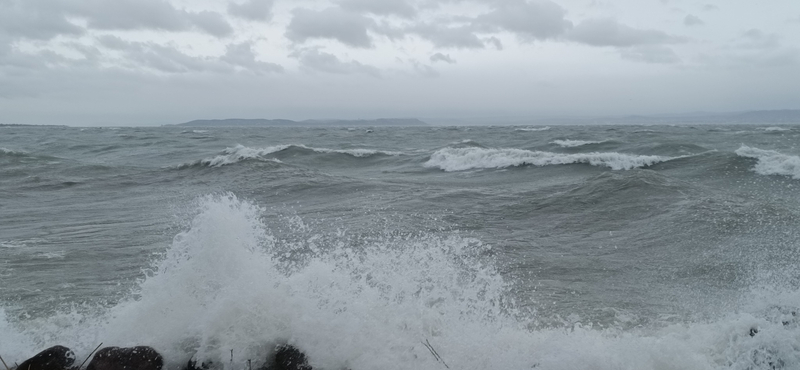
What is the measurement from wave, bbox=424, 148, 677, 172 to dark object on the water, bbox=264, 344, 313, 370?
12.3m

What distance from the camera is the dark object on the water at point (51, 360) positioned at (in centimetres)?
330

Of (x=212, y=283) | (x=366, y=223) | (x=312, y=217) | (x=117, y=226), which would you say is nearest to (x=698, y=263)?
(x=366, y=223)

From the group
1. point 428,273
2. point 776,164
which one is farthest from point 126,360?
point 776,164

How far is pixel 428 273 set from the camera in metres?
4.85

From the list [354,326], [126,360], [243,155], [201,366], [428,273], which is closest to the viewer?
[126,360]

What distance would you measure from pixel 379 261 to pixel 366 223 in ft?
8.87

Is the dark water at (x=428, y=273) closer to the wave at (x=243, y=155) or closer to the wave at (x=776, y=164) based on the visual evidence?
the wave at (x=776, y=164)

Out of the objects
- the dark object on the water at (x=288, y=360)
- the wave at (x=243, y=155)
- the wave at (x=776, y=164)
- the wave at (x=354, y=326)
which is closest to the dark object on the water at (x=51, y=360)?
the wave at (x=354, y=326)

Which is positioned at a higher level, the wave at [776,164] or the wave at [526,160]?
the wave at [776,164]

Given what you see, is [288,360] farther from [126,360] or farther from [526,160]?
[526,160]

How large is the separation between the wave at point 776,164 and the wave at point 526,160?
2.32 meters

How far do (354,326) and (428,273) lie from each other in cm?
130

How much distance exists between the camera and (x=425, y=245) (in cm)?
646

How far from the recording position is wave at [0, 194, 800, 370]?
10.9ft
